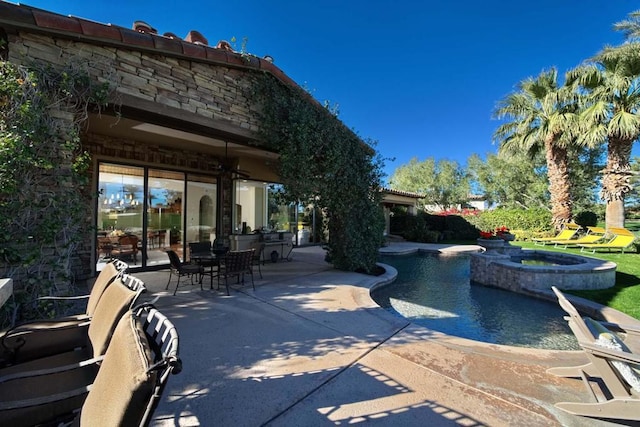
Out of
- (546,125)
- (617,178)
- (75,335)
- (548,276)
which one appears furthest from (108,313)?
(617,178)

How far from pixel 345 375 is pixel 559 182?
17924mm

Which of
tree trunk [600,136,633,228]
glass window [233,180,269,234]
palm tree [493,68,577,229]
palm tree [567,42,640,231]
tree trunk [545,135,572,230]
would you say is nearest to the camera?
glass window [233,180,269,234]

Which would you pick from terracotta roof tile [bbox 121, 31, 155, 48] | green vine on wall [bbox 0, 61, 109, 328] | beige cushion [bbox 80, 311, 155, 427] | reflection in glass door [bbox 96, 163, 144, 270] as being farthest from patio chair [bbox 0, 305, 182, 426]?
reflection in glass door [bbox 96, 163, 144, 270]

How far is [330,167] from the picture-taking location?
6.78m

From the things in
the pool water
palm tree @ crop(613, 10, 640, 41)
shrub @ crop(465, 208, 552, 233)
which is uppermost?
palm tree @ crop(613, 10, 640, 41)

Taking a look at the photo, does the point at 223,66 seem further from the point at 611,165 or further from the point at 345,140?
the point at 611,165

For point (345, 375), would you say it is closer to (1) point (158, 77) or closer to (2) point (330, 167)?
(2) point (330, 167)

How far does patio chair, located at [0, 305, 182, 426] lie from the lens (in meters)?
1.13

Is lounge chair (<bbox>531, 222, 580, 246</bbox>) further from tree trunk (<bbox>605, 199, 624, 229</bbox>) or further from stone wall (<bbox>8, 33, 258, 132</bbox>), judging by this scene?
stone wall (<bbox>8, 33, 258, 132</bbox>)

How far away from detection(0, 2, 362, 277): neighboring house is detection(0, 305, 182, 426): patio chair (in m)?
3.61

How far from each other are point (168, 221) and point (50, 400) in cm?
743

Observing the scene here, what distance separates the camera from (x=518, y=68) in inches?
581

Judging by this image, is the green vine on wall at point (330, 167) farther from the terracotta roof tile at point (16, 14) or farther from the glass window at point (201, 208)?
the glass window at point (201, 208)

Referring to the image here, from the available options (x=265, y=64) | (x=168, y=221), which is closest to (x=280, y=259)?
(x=168, y=221)
